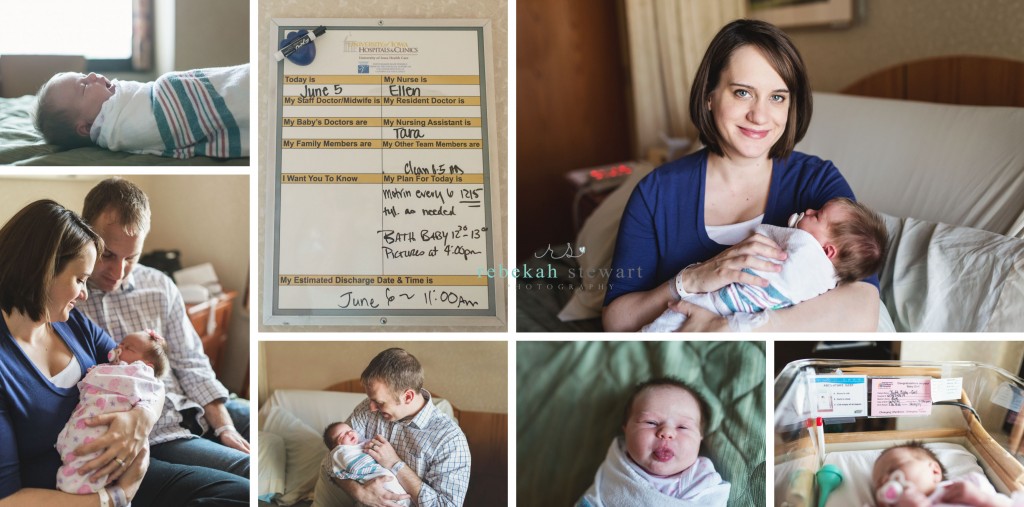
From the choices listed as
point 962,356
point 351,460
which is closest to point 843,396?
point 962,356

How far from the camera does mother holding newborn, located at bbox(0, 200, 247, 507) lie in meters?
1.25

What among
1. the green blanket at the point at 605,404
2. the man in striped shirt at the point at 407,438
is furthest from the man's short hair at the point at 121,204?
the green blanket at the point at 605,404

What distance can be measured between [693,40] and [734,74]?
1.02 meters

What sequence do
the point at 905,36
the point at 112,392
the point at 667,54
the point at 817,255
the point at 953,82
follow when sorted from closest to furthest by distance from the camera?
the point at 817,255 → the point at 112,392 → the point at 953,82 → the point at 905,36 → the point at 667,54

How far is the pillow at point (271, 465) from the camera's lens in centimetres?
135

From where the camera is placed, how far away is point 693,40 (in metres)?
2.16

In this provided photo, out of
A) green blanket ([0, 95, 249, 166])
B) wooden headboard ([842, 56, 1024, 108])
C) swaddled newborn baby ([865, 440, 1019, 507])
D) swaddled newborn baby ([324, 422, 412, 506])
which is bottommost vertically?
swaddled newborn baby ([865, 440, 1019, 507])

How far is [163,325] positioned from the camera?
130 centimetres

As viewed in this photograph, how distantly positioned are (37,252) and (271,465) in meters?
0.49

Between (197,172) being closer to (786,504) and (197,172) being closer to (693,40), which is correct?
(786,504)

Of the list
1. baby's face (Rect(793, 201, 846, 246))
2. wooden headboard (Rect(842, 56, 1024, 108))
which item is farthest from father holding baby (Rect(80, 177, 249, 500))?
wooden headboard (Rect(842, 56, 1024, 108))

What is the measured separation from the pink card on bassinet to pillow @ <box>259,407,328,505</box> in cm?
91

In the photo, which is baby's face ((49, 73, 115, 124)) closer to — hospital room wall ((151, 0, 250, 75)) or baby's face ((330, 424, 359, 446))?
hospital room wall ((151, 0, 250, 75))

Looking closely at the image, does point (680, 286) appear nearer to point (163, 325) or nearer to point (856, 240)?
point (856, 240)
